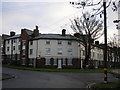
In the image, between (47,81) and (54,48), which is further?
(54,48)

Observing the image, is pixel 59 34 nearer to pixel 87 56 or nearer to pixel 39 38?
pixel 39 38

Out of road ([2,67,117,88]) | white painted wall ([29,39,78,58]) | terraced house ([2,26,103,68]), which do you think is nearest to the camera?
road ([2,67,117,88])

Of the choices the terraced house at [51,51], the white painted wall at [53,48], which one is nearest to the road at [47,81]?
the terraced house at [51,51]

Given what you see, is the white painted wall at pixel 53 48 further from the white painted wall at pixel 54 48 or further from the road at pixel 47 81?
the road at pixel 47 81

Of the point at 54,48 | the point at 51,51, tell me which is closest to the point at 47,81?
the point at 51,51

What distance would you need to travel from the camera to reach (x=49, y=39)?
57312 millimetres

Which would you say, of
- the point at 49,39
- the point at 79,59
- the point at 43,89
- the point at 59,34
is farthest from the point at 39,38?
the point at 43,89

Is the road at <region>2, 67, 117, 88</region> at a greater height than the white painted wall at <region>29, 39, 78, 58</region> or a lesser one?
lesser

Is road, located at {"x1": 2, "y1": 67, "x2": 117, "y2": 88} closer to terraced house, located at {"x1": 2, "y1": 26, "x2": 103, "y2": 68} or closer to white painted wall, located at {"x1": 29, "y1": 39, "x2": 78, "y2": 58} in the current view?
terraced house, located at {"x1": 2, "y1": 26, "x2": 103, "y2": 68}

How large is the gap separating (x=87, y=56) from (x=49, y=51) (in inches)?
399

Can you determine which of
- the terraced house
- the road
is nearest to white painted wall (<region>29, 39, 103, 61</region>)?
the terraced house

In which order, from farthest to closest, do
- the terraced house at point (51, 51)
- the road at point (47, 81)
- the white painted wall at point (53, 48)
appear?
→ 1. the white painted wall at point (53, 48)
2. the terraced house at point (51, 51)
3. the road at point (47, 81)

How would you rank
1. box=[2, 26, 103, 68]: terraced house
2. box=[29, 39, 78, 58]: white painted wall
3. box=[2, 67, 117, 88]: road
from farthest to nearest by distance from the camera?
1. box=[29, 39, 78, 58]: white painted wall
2. box=[2, 26, 103, 68]: terraced house
3. box=[2, 67, 117, 88]: road

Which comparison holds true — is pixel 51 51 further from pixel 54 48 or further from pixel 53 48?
pixel 54 48
